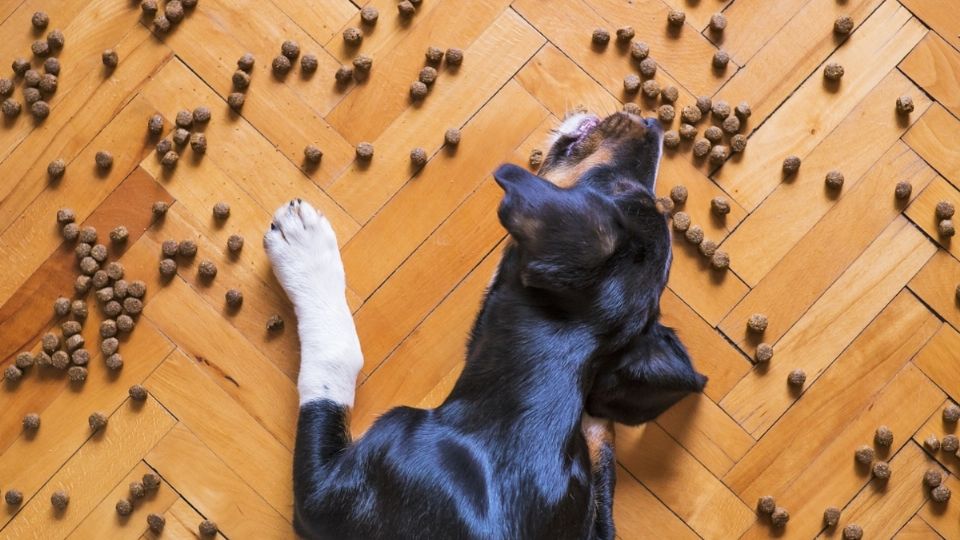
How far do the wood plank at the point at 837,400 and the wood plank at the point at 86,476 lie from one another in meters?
1.78

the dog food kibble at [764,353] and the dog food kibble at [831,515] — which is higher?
the dog food kibble at [764,353]

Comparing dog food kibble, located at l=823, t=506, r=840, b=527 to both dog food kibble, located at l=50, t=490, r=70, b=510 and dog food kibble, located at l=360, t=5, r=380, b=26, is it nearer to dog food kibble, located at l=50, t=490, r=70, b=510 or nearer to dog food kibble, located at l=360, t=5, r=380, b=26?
dog food kibble, located at l=360, t=5, r=380, b=26

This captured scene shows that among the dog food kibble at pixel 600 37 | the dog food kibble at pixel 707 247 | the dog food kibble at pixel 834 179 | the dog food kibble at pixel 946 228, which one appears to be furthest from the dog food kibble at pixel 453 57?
the dog food kibble at pixel 946 228

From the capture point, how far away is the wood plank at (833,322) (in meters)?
3.21

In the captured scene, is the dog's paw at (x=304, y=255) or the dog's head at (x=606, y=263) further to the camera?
the dog's paw at (x=304, y=255)

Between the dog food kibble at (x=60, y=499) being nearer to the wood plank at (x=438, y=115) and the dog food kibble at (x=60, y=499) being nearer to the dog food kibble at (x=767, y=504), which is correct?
the wood plank at (x=438, y=115)

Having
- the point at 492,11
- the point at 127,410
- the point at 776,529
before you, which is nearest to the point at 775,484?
the point at 776,529

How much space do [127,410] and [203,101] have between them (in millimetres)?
963

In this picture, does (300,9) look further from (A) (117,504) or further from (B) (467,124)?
(A) (117,504)

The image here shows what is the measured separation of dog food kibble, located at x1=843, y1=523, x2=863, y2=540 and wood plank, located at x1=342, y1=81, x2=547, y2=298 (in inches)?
59.5

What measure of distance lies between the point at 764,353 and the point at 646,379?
71 cm

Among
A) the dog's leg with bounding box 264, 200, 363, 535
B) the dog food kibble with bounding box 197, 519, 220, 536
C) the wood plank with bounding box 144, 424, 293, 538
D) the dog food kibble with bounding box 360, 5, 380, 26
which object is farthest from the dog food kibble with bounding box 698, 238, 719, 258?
the dog food kibble with bounding box 197, 519, 220, 536

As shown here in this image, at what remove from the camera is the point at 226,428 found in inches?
124

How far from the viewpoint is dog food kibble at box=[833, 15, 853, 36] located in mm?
3268
